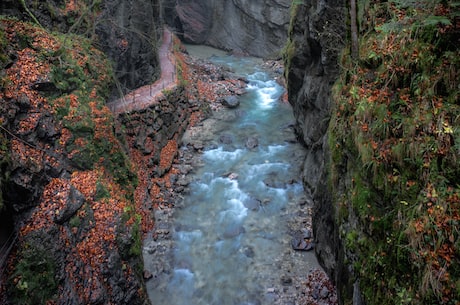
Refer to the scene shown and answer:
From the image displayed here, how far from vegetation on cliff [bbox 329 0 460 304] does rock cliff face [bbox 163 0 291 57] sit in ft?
87.3

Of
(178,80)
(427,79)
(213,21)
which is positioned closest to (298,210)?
(427,79)

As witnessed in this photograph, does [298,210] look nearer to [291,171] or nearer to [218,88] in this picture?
[291,171]

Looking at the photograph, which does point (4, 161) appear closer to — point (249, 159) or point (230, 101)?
point (249, 159)

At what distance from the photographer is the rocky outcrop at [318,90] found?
10.2m

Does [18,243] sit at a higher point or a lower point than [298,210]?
higher

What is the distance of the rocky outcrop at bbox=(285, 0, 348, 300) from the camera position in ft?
33.6

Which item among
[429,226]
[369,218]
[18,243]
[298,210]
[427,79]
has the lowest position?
[298,210]

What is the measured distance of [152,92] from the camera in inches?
731

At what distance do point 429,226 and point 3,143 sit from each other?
→ 9570 mm

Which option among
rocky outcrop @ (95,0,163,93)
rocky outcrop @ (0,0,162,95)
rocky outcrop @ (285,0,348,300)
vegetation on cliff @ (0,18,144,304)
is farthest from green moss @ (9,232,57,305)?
rocky outcrop @ (95,0,163,93)

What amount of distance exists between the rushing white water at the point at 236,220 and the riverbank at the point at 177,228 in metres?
0.18

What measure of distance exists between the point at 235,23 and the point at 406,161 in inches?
1332

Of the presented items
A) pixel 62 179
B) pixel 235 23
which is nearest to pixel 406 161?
pixel 62 179

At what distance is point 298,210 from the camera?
44.7 feet
